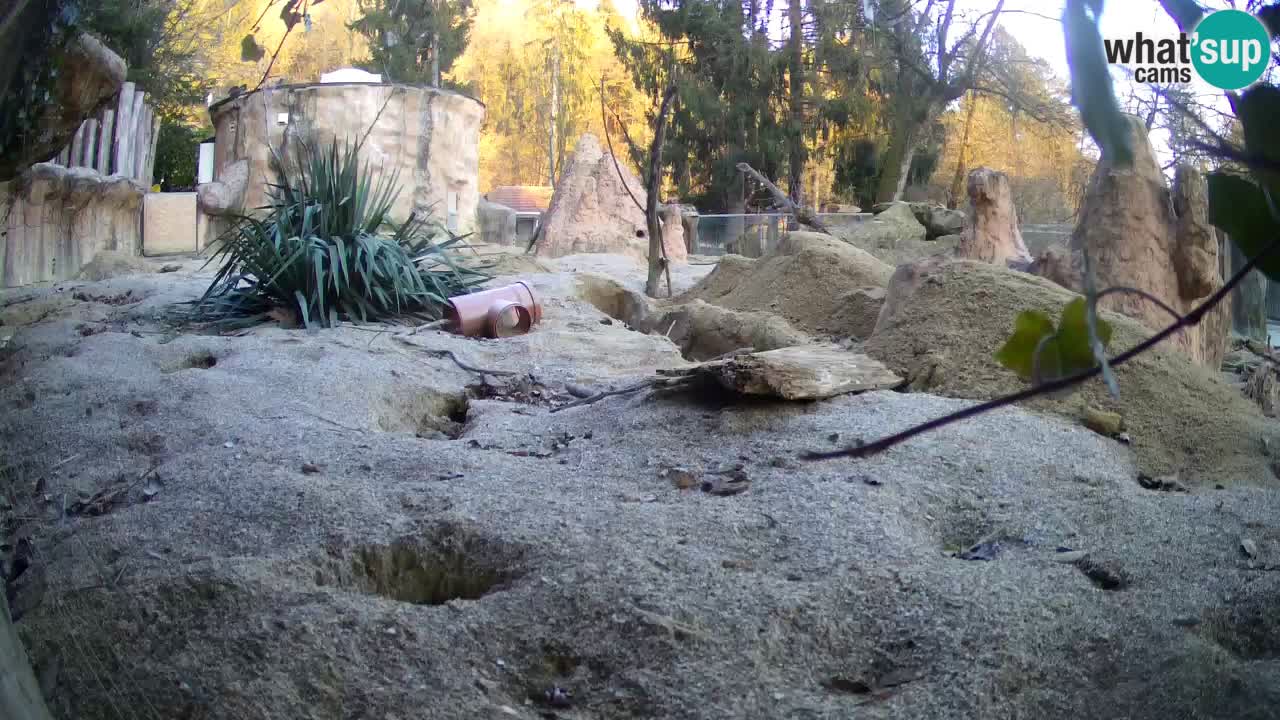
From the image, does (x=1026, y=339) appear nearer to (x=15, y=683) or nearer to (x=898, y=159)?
(x=15, y=683)

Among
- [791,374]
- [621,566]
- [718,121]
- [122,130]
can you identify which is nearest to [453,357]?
[791,374]

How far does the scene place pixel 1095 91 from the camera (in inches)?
27.3

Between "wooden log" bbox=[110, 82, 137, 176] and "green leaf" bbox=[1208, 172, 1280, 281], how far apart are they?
1150cm

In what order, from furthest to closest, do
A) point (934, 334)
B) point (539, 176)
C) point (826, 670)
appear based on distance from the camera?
point (539, 176) → point (934, 334) → point (826, 670)

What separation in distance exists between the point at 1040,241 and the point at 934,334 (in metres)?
9.81

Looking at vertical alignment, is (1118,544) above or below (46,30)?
below

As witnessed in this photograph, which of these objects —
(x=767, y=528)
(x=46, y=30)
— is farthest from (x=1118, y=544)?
(x=46, y=30)

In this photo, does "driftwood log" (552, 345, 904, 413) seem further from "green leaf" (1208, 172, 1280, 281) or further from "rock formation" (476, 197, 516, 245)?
"rock formation" (476, 197, 516, 245)

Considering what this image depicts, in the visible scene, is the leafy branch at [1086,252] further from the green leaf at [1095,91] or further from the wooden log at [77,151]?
the wooden log at [77,151]

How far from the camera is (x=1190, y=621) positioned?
1744 millimetres

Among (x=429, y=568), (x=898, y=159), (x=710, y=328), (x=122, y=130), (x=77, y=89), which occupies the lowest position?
(x=429, y=568)

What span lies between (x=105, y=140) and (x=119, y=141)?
14.5 inches

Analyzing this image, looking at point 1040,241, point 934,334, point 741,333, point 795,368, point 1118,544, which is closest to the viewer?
point 1118,544

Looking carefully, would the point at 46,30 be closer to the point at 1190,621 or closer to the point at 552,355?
the point at 1190,621
